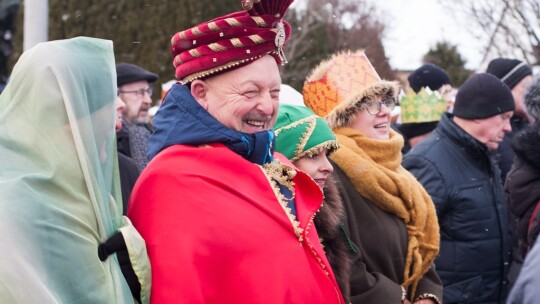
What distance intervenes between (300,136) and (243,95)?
2.42 ft

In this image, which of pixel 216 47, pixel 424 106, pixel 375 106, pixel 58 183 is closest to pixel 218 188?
pixel 216 47

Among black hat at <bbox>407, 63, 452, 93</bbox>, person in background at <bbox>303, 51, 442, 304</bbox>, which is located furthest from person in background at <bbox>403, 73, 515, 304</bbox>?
black hat at <bbox>407, 63, 452, 93</bbox>

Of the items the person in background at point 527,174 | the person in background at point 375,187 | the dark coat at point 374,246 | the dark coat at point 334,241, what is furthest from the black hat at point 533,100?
the dark coat at point 334,241

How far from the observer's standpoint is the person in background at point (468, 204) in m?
4.83

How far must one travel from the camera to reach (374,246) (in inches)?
144

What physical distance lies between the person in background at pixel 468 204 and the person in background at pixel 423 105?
1777 mm

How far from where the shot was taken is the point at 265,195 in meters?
2.66

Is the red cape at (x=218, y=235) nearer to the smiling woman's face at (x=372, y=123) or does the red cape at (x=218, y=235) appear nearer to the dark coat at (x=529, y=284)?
the dark coat at (x=529, y=284)

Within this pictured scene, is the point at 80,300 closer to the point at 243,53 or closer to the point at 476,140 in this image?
the point at 243,53

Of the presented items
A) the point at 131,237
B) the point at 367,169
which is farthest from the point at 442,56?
A: the point at 131,237

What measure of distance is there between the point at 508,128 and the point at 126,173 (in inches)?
103

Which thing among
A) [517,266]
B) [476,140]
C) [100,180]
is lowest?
[517,266]

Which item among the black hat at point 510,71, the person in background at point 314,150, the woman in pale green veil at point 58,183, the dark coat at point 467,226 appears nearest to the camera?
the woman in pale green veil at point 58,183

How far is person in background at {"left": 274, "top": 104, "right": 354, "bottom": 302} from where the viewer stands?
10.6 feet
